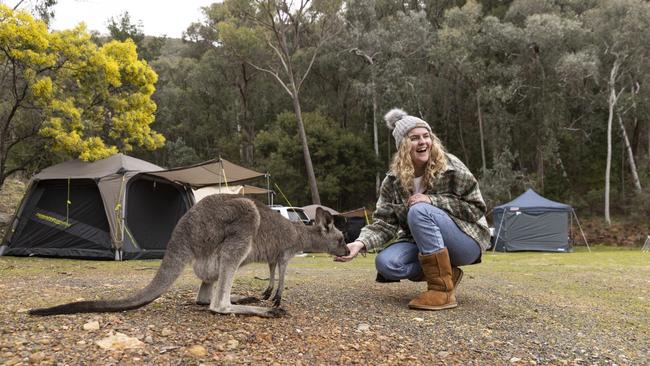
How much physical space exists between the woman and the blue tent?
48.2 feet

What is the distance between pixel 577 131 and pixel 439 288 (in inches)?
1084

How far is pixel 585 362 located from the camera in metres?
2.61

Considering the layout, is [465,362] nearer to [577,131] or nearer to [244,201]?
[244,201]

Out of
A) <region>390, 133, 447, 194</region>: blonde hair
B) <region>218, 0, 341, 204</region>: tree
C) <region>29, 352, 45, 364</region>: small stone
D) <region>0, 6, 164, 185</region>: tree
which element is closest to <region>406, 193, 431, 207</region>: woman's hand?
<region>390, 133, 447, 194</region>: blonde hair

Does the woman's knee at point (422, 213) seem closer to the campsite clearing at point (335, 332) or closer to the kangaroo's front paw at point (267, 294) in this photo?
the campsite clearing at point (335, 332)

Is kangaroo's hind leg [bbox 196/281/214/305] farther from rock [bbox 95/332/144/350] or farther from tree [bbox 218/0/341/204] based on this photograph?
tree [bbox 218/0/341/204]

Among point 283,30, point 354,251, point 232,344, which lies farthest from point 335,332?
point 283,30

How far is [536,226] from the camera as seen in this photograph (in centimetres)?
1750

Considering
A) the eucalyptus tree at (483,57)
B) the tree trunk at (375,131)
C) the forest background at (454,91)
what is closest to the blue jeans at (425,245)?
the forest background at (454,91)

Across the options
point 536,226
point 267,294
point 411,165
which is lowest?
point 536,226

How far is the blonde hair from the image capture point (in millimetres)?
3596

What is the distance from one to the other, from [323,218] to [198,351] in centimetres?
169

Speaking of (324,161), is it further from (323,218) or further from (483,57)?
(323,218)

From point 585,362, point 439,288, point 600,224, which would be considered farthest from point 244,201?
point 600,224
